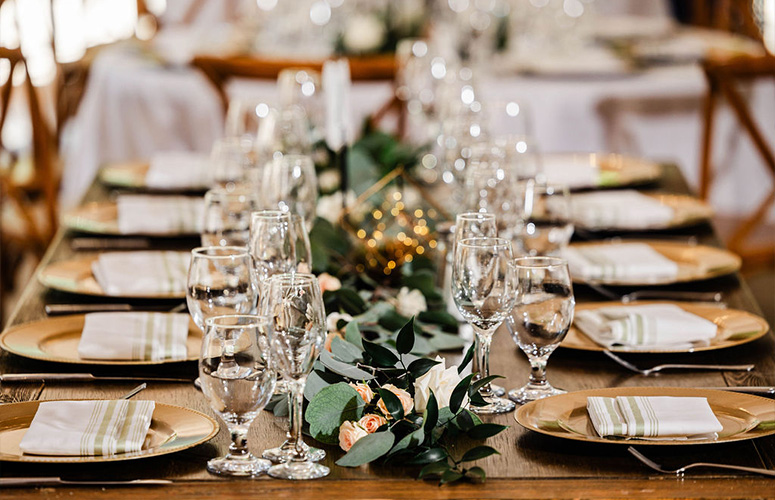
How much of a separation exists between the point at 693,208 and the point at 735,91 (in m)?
1.25

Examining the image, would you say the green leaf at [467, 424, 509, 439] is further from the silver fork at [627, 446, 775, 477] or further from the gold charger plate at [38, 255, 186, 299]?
the gold charger plate at [38, 255, 186, 299]

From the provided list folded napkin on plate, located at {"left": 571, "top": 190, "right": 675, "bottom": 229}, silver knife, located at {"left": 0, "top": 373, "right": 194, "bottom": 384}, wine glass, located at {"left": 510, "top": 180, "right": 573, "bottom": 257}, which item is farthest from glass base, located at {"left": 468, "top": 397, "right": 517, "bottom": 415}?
folded napkin on plate, located at {"left": 571, "top": 190, "right": 675, "bottom": 229}

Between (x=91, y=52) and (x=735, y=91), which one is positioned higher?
(x=91, y=52)

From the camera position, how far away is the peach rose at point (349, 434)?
3.39ft

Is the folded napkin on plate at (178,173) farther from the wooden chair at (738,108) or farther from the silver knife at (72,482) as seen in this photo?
the wooden chair at (738,108)

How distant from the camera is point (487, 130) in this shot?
7.38 ft

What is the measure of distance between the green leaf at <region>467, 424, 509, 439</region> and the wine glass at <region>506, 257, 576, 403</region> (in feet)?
0.55

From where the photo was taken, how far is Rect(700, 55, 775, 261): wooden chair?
3.22 m

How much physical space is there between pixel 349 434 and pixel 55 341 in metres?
0.54

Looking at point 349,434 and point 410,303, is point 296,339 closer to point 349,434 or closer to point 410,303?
point 349,434

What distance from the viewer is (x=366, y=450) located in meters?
0.99

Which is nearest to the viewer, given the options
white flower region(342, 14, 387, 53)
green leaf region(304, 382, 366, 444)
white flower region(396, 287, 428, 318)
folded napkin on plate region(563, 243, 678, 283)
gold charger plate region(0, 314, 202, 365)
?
green leaf region(304, 382, 366, 444)

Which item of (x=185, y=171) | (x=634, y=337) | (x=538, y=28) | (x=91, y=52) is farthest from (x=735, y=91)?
(x=91, y=52)

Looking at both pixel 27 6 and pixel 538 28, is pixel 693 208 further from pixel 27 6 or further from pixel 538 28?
pixel 27 6
